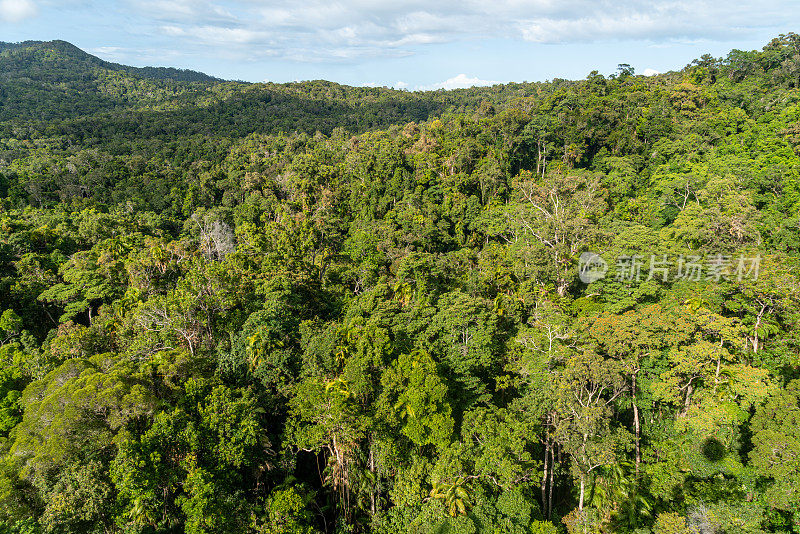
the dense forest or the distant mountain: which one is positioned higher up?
the distant mountain

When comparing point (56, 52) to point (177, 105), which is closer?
point (177, 105)

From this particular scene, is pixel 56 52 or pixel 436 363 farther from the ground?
pixel 56 52

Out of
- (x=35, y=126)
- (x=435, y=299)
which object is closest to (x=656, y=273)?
(x=435, y=299)

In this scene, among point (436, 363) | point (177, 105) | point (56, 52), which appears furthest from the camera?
point (56, 52)

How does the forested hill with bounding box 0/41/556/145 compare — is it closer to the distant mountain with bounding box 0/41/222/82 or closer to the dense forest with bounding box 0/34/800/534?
the distant mountain with bounding box 0/41/222/82

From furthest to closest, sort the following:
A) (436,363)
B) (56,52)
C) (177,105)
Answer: (56,52), (177,105), (436,363)

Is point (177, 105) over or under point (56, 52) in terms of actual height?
under

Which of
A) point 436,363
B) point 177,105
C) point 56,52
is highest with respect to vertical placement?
point 56,52

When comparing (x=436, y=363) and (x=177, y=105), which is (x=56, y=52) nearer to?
(x=177, y=105)

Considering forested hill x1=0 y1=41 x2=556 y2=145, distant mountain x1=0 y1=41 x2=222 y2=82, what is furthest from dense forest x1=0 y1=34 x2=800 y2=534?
distant mountain x1=0 y1=41 x2=222 y2=82

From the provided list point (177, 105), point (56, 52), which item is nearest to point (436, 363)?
point (177, 105)
